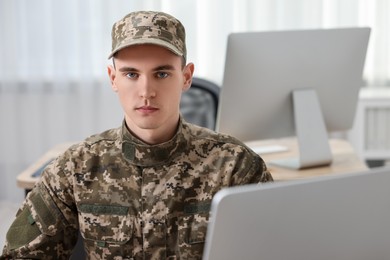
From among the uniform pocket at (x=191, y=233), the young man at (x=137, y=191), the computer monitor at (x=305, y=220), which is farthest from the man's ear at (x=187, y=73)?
the computer monitor at (x=305, y=220)

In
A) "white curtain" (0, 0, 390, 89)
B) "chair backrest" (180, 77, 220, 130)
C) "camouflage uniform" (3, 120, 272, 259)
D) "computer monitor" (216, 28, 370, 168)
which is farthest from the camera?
"white curtain" (0, 0, 390, 89)

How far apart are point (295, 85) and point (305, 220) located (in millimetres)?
1557

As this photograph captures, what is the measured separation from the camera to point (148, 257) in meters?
1.57

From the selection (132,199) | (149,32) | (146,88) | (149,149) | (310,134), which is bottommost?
(310,134)

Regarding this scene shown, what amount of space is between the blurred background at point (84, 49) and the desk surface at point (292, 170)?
121 cm

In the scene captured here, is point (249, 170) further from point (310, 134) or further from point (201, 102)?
point (201, 102)

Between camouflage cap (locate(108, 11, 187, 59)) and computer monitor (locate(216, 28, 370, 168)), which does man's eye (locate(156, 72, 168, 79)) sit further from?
computer monitor (locate(216, 28, 370, 168))

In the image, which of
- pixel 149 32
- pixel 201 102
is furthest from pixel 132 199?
pixel 201 102

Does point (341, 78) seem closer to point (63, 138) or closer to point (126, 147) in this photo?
point (126, 147)

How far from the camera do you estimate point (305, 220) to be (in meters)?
1.06

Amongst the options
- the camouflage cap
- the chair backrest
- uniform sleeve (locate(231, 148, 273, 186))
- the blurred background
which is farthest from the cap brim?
the blurred background

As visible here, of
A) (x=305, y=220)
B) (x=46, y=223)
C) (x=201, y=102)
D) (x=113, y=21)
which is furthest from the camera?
(x=113, y=21)

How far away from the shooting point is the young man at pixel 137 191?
1.55 m

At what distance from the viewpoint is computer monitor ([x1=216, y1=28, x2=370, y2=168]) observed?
242 cm
